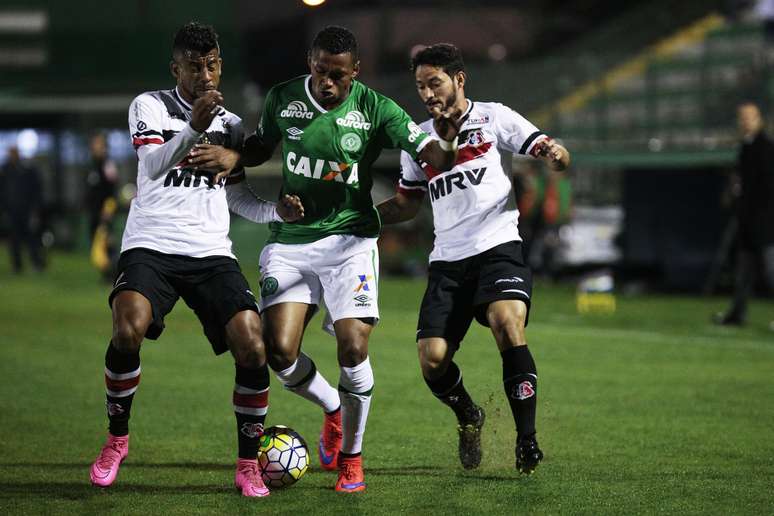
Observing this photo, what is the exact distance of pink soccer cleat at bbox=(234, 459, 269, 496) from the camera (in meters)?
6.11

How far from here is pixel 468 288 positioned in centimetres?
677

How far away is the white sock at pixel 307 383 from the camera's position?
21.8 ft

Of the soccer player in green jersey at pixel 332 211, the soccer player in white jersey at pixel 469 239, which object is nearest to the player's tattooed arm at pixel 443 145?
the soccer player in green jersey at pixel 332 211

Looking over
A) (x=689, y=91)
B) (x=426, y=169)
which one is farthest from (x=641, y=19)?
(x=426, y=169)

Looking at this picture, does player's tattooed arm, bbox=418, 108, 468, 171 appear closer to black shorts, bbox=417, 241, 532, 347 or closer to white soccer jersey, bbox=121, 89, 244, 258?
black shorts, bbox=417, 241, 532, 347

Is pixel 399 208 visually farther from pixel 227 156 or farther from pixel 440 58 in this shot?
pixel 227 156

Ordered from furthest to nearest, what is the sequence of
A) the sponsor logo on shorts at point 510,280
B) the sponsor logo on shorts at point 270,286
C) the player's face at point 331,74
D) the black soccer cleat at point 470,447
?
the black soccer cleat at point 470,447 < the sponsor logo on shorts at point 510,280 < the sponsor logo on shorts at point 270,286 < the player's face at point 331,74

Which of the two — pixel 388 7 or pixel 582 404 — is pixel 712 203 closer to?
pixel 582 404

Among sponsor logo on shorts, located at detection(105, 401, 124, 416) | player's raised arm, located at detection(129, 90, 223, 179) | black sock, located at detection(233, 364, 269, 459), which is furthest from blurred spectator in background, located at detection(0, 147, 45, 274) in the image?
black sock, located at detection(233, 364, 269, 459)

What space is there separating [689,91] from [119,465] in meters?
17.6

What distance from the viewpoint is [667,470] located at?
262 inches

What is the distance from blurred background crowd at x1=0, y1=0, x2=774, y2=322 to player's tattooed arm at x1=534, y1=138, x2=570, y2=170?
5.29 meters

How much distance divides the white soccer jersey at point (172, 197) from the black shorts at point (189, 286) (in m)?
0.06

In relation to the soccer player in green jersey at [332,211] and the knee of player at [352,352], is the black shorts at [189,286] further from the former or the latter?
the knee of player at [352,352]
